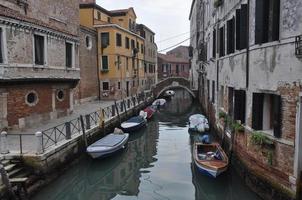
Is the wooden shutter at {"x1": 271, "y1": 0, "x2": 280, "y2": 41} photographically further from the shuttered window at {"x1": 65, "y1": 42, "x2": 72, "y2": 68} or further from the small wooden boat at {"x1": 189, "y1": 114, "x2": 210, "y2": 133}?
the shuttered window at {"x1": 65, "y1": 42, "x2": 72, "y2": 68}

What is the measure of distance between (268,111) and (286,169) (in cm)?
199

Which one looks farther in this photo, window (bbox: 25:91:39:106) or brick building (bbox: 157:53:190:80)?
brick building (bbox: 157:53:190:80)

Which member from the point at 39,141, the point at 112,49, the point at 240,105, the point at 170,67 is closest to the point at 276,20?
the point at 240,105

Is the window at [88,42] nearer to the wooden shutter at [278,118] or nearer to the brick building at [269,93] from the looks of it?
the brick building at [269,93]

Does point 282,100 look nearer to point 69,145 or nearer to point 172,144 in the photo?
point 69,145

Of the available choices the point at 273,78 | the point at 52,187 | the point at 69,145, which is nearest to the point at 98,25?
the point at 69,145

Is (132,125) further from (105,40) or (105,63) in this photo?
(105,40)

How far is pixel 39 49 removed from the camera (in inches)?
559

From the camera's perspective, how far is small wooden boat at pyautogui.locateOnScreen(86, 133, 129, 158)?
1215 centimetres

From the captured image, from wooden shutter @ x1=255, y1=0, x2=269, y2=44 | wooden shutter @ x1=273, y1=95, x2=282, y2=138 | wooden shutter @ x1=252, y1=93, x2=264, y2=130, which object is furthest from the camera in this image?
wooden shutter @ x1=252, y1=93, x2=264, y2=130

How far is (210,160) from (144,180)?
2.51m

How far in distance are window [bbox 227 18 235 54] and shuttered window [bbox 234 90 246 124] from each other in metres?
2.12

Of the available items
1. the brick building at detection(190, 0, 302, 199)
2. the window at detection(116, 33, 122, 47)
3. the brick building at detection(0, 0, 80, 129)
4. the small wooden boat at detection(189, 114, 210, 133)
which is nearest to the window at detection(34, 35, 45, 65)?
the brick building at detection(0, 0, 80, 129)

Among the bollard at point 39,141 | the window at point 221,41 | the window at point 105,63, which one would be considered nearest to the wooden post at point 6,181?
the bollard at point 39,141
